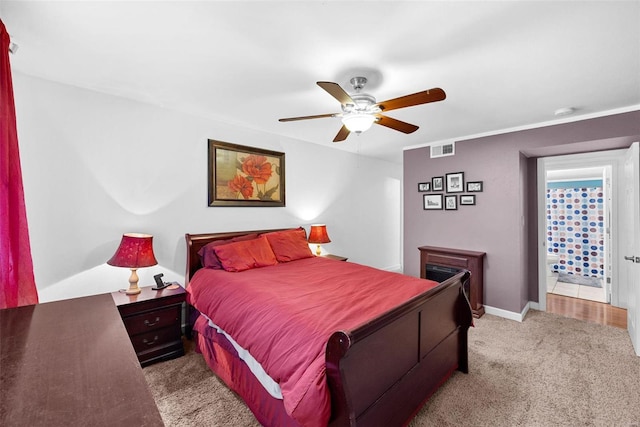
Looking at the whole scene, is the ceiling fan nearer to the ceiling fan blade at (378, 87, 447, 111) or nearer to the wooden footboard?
the ceiling fan blade at (378, 87, 447, 111)

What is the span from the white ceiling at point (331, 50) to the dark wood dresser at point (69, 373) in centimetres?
163

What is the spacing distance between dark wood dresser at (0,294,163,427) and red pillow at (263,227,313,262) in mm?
2108

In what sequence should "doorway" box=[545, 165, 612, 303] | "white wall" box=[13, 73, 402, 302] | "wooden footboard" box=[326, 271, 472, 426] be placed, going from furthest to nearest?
"doorway" box=[545, 165, 612, 303] → "white wall" box=[13, 73, 402, 302] → "wooden footboard" box=[326, 271, 472, 426]

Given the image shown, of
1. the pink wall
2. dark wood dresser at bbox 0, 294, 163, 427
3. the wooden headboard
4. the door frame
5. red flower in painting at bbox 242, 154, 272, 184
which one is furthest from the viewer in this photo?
the door frame

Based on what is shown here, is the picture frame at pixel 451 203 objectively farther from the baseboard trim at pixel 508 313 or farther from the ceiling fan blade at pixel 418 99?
the ceiling fan blade at pixel 418 99

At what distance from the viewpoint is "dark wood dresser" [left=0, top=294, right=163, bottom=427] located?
0.72 m

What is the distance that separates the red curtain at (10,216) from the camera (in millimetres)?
1579

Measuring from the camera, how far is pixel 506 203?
11.9 feet

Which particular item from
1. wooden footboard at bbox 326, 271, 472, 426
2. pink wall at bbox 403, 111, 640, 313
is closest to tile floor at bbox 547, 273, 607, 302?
pink wall at bbox 403, 111, 640, 313

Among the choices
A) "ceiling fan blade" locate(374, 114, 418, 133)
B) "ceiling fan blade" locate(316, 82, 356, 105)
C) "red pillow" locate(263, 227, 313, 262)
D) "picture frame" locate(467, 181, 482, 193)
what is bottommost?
"red pillow" locate(263, 227, 313, 262)

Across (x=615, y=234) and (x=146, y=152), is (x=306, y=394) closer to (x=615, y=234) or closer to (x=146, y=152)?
(x=146, y=152)

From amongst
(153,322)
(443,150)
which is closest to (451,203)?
(443,150)

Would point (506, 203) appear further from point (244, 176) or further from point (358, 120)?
point (244, 176)

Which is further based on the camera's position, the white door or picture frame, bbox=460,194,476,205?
picture frame, bbox=460,194,476,205
